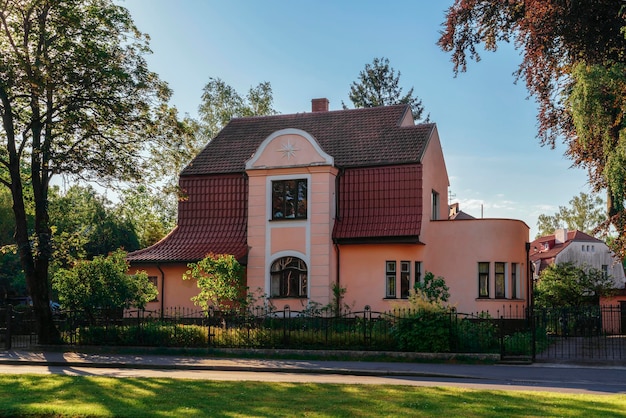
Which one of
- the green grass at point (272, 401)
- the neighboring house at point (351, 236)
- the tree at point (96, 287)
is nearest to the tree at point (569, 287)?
the neighboring house at point (351, 236)

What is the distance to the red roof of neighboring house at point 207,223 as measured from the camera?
112 ft

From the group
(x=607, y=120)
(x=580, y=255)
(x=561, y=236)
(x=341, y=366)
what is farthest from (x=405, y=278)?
(x=561, y=236)

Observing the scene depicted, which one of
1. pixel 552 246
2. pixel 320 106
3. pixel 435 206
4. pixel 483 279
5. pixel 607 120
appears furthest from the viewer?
pixel 552 246

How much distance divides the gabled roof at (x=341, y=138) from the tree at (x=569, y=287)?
42.2 feet

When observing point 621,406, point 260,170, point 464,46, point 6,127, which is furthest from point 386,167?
point 621,406

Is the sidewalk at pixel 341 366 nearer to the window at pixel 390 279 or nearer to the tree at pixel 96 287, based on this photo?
the tree at pixel 96 287

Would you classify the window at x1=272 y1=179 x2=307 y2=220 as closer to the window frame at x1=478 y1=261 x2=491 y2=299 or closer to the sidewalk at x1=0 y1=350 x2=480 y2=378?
the window frame at x1=478 y1=261 x2=491 y2=299

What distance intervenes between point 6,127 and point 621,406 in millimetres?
21398

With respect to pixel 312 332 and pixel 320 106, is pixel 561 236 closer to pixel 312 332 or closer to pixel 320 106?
pixel 320 106

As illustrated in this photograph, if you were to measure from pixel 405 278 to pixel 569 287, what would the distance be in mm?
13626

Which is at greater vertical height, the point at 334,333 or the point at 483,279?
the point at 483,279

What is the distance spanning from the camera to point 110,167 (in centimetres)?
2778

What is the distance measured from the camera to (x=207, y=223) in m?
35.7

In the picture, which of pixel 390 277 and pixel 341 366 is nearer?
pixel 341 366
